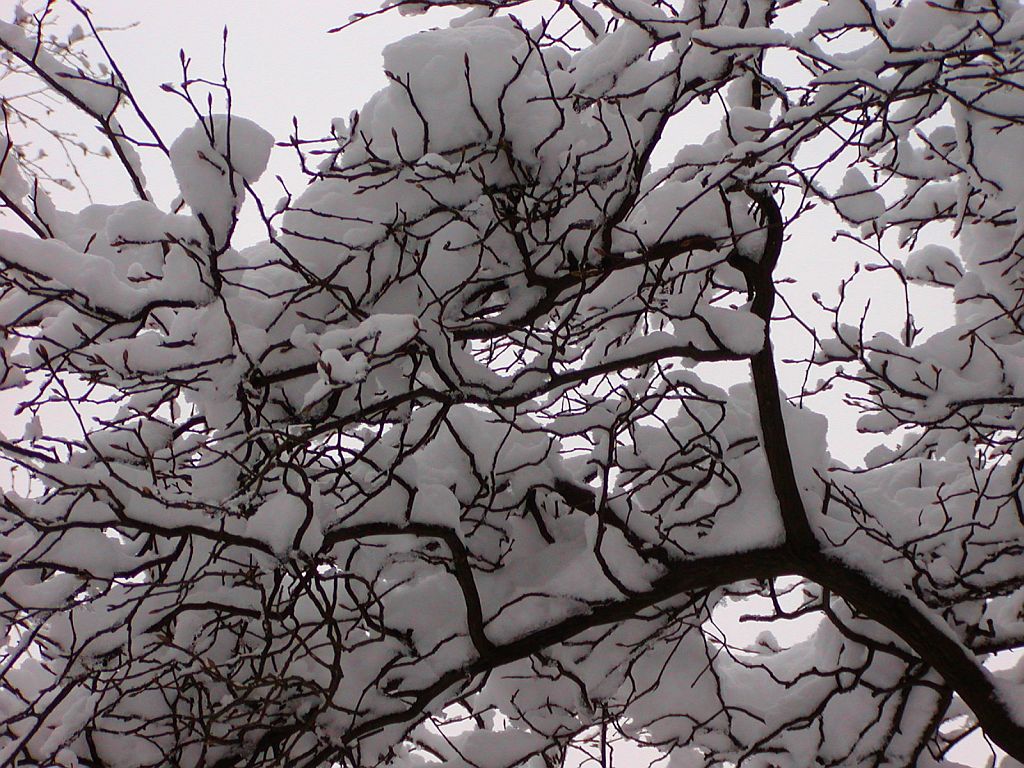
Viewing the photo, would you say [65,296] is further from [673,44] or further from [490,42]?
[673,44]

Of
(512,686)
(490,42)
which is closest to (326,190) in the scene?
(490,42)

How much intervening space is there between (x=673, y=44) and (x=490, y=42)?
542 mm

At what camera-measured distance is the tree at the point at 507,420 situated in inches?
84.3

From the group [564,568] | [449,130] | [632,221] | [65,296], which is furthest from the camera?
[564,568]

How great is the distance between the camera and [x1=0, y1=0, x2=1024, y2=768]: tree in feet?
7.02

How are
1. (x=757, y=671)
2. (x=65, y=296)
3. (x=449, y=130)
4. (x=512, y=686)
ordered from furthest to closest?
(x=757, y=671), (x=512, y=686), (x=449, y=130), (x=65, y=296)

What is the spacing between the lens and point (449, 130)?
227 centimetres

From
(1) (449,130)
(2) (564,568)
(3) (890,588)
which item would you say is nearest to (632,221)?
(1) (449,130)

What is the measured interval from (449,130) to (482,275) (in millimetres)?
486

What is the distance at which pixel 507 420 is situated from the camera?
2.39 meters

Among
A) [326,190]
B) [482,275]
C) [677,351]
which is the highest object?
[326,190]

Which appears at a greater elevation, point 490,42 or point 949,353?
point 490,42

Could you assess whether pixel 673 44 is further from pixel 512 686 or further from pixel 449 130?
pixel 512 686

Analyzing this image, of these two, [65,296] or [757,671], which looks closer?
[65,296]
